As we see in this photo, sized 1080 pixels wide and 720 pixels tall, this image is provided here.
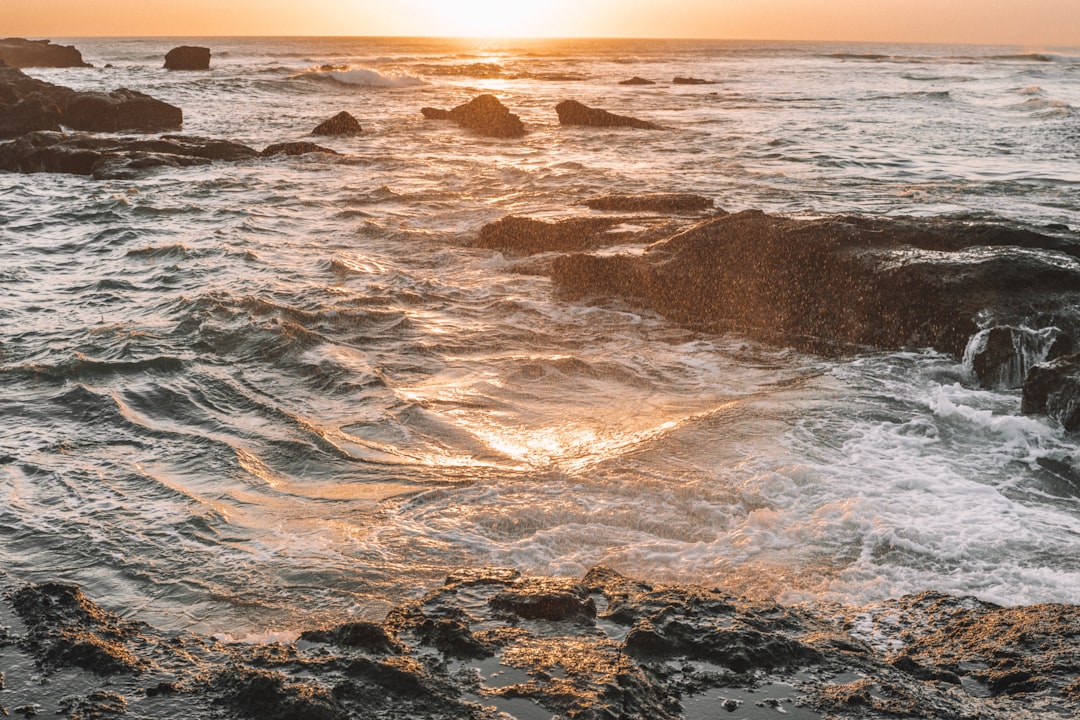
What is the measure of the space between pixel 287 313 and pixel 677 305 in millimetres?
3872

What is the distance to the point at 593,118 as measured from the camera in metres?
28.4

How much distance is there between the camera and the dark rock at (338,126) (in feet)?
83.2

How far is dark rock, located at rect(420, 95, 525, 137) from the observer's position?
26.6 meters

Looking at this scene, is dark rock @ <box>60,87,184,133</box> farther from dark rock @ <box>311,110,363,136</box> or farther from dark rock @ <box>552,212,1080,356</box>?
dark rock @ <box>552,212,1080,356</box>

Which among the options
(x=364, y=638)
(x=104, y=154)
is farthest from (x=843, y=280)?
(x=104, y=154)

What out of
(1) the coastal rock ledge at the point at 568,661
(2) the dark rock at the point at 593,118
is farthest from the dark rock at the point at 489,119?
(1) the coastal rock ledge at the point at 568,661

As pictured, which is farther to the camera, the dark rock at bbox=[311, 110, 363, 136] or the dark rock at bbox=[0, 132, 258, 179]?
the dark rock at bbox=[311, 110, 363, 136]

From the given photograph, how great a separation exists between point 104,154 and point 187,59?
1651 inches

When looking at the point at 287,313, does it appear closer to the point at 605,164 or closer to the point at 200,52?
the point at 605,164

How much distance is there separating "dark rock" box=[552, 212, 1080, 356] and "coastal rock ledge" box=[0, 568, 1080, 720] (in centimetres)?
433

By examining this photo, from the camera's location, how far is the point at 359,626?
11.6 ft

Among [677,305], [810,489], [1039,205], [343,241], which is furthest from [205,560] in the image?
[1039,205]

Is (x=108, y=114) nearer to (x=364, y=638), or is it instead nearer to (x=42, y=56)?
(x=364, y=638)

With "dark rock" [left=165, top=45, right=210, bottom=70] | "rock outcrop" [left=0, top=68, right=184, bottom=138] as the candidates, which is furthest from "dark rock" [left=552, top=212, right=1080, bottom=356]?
"dark rock" [left=165, top=45, right=210, bottom=70]
